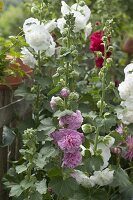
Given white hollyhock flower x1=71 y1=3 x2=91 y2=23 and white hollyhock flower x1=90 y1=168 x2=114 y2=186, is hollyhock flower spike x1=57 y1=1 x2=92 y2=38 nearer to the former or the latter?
white hollyhock flower x1=71 y1=3 x2=91 y2=23

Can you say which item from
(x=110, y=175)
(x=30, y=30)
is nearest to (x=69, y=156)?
(x=110, y=175)

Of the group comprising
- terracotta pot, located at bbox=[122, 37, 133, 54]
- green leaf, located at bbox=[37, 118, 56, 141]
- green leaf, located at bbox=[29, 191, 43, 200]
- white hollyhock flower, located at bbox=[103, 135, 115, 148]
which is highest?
terracotta pot, located at bbox=[122, 37, 133, 54]

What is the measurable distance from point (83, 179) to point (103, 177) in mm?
92

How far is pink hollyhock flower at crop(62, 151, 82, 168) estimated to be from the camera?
202cm

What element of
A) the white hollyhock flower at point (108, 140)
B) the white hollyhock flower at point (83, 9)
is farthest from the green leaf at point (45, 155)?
the white hollyhock flower at point (83, 9)

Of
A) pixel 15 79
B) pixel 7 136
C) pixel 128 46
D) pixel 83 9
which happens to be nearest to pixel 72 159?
pixel 7 136

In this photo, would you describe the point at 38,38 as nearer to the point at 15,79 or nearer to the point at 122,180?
the point at 15,79

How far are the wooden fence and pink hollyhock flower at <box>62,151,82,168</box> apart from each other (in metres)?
0.60

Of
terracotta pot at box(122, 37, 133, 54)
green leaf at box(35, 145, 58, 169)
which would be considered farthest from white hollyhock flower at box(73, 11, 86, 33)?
terracotta pot at box(122, 37, 133, 54)

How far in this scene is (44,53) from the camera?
2.53 m

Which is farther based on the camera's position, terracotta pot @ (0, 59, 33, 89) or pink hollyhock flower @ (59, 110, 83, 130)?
terracotta pot @ (0, 59, 33, 89)

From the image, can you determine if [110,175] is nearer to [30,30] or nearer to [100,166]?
[100,166]

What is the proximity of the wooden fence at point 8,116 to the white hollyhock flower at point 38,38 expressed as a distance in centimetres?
32

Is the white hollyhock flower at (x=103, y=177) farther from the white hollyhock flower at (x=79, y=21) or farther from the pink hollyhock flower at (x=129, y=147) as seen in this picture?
the white hollyhock flower at (x=79, y=21)
